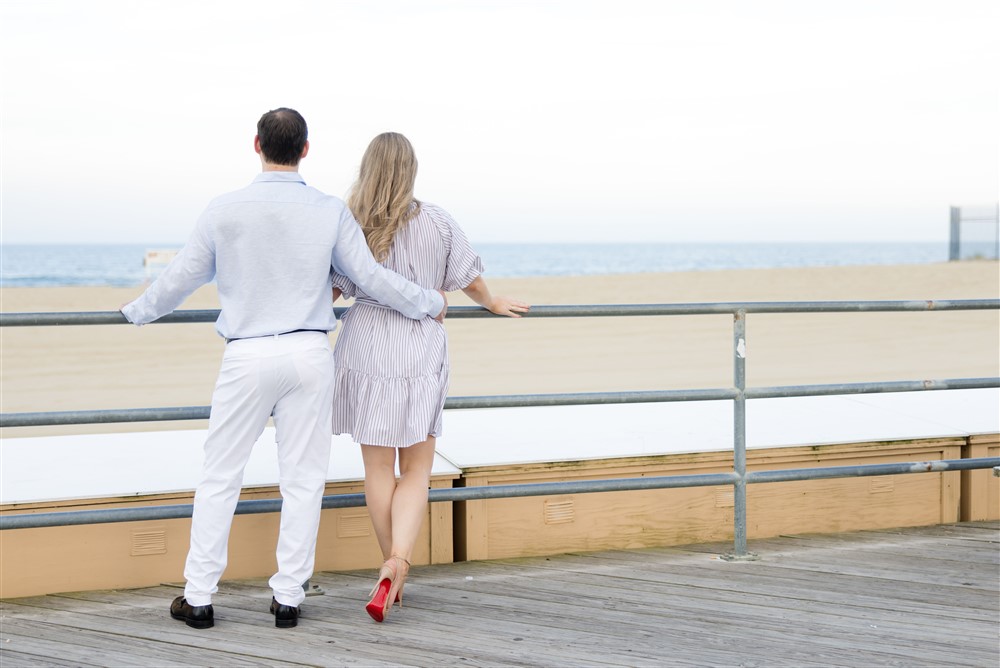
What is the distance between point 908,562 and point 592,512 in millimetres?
1211

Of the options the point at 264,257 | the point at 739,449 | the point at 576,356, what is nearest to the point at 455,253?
the point at 264,257

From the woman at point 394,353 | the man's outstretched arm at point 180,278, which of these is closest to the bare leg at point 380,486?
the woman at point 394,353

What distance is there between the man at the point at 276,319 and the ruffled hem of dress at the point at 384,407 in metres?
0.13

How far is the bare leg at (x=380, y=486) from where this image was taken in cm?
344

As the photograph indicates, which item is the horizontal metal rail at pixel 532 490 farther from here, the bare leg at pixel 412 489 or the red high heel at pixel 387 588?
the red high heel at pixel 387 588

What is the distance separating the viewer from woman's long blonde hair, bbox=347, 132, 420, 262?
128 inches

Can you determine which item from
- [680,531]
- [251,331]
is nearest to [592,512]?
[680,531]

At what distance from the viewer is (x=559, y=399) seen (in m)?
3.78

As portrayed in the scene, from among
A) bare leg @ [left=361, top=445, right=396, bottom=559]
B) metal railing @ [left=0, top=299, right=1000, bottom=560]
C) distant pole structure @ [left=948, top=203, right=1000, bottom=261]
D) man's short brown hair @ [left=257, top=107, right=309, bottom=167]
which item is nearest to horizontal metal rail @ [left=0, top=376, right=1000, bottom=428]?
metal railing @ [left=0, top=299, right=1000, bottom=560]

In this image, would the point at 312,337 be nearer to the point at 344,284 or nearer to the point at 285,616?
the point at 344,284

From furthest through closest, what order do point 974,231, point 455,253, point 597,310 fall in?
point 974,231 → point 597,310 → point 455,253

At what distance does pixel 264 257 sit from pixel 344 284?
1.04 feet

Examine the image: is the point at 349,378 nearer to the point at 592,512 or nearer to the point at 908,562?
the point at 592,512

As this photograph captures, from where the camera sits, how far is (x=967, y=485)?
15.1 ft
